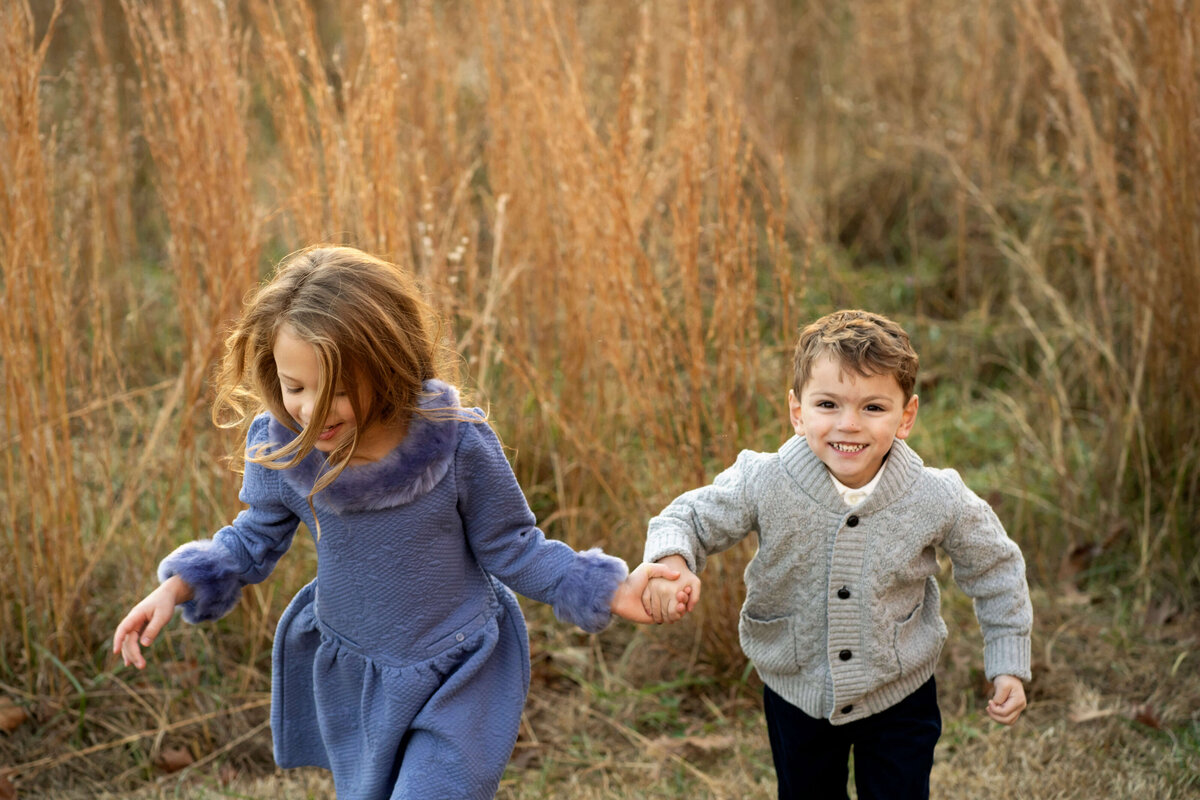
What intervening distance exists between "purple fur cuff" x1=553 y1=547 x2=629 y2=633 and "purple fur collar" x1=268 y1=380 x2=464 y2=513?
27 centimetres

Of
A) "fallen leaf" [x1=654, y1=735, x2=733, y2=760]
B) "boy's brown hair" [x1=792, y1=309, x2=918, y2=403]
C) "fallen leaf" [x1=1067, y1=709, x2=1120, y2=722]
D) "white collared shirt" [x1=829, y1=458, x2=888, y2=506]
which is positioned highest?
"boy's brown hair" [x1=792, y1=309, x2=918, y2=403]

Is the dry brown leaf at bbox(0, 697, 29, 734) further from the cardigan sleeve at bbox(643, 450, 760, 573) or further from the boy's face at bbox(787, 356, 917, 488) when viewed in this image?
the boy's face at bbox(787, 356, 917, 488)

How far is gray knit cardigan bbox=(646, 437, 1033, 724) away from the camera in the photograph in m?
1.96

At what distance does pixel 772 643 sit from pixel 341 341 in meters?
0.89

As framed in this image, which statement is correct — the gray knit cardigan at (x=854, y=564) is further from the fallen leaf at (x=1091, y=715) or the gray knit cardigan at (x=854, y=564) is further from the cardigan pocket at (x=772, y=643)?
the fallen leaf at (x=1091, y=715)

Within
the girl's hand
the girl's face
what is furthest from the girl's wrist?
the girl's face

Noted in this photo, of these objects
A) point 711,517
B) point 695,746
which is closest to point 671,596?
point 711,517

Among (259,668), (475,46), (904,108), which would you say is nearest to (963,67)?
(904,108)

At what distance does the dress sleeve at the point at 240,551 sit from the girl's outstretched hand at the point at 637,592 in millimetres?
595

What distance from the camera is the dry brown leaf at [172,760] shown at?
9.26 ft

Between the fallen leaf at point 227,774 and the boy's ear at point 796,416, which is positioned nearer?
the boy's ear at point 796,416

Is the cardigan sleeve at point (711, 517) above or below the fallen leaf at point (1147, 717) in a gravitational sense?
above

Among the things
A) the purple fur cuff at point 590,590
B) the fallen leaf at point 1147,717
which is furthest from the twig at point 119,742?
the fallen leaf at point 1147,717

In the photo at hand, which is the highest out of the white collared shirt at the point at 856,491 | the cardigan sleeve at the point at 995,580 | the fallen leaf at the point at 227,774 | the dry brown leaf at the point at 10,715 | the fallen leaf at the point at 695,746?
the white collared shirt at the point at 856,491
